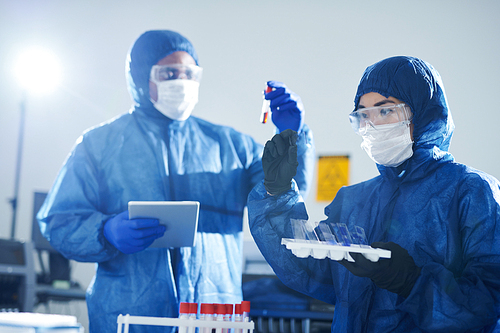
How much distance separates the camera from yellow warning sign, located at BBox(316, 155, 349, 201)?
134 inches

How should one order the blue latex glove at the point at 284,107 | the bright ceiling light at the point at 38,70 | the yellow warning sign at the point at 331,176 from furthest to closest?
the bright ceiling light at the point at 38,70, the yellow warning sign at the point at 331,176, the blue latex glove at the point at 284,107

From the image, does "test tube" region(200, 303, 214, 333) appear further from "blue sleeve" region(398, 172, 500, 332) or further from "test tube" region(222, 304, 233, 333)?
"blue sleeve" region(398, 172, 500, 332)

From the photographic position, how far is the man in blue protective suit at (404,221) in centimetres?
101

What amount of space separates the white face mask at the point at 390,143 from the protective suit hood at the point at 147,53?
0.99 m

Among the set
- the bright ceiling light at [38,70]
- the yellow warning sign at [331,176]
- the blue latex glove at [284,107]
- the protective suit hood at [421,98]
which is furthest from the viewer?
the bright ceiling light at [38,70]

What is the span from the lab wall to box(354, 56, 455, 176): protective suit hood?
2.04 m

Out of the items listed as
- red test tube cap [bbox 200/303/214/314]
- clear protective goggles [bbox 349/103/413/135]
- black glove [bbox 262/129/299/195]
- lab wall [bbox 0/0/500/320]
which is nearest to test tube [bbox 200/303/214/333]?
red test tube cap [bbox 200/303/214/314]

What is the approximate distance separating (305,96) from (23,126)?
7.63 feet

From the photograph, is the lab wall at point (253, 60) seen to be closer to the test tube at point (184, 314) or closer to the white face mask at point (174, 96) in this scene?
the white face mask at point (174, 96)

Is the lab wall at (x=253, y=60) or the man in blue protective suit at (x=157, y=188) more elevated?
the lab wall at (x=253, y=60)

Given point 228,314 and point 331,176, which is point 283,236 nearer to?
point 228,314

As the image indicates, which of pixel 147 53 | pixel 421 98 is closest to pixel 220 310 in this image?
pixel 421 98

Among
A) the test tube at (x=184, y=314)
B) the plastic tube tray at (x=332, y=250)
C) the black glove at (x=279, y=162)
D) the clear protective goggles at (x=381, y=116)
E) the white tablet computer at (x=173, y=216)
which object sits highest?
the clear protective goggles at (x=381, y=116)

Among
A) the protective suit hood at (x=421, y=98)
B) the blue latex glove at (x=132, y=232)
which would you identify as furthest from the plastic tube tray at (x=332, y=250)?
the blue latex glove at (x=132, y=232)
